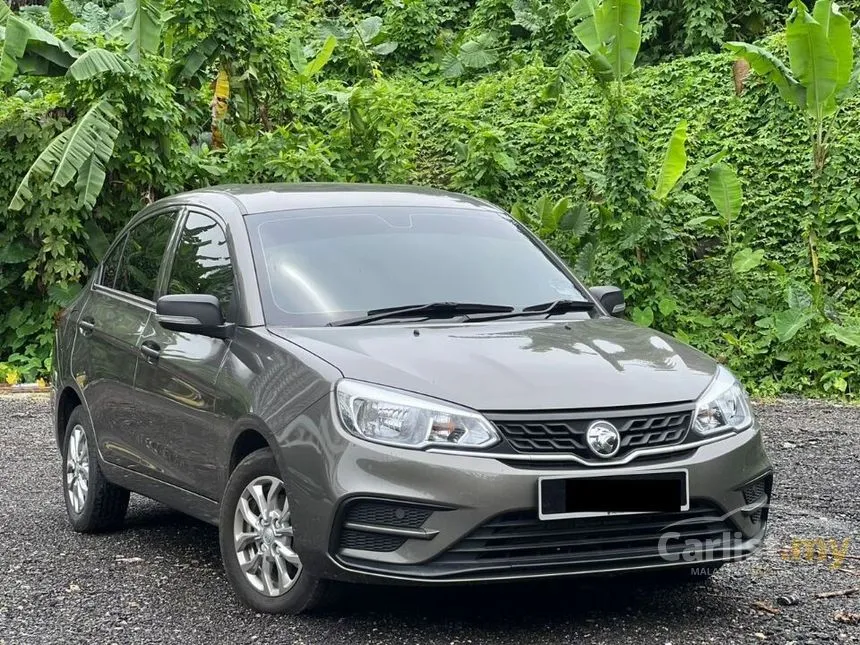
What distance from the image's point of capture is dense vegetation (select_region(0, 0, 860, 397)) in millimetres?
13195

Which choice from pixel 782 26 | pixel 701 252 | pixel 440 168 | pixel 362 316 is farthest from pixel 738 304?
pixel 362 316

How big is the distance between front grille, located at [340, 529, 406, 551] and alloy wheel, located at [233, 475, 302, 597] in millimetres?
306

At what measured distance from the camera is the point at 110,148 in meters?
13.5

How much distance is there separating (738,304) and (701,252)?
129 centimetres

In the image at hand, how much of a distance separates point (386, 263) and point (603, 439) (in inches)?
62.3

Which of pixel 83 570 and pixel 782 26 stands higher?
pixel 782 26

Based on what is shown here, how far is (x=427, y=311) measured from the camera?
5.39 meters

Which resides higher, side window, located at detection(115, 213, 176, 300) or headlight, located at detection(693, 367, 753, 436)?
side window, located at detection(115, 213, 176, 300)

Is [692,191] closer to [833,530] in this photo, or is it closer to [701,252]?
[701,252]

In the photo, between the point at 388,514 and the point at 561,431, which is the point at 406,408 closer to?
the point at 388,514

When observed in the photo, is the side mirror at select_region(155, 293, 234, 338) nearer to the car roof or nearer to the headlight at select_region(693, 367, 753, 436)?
the car roof

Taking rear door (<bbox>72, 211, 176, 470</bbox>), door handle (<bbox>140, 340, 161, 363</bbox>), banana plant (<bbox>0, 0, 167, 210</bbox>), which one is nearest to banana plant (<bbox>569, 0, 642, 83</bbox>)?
banana plant (<bbox>0, 0, 167, 210</bbox>)

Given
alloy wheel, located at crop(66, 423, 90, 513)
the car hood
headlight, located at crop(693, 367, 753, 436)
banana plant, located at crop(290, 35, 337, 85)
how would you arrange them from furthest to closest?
1. banana plant, located at crop(290, 35, 337, 85)
2. alloy wheel, located at crop(66, 423, 90, 513)
3. headlight, located at crop(693, 367, 753, 436)
4. the car hood

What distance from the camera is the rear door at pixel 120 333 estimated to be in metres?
6.20
